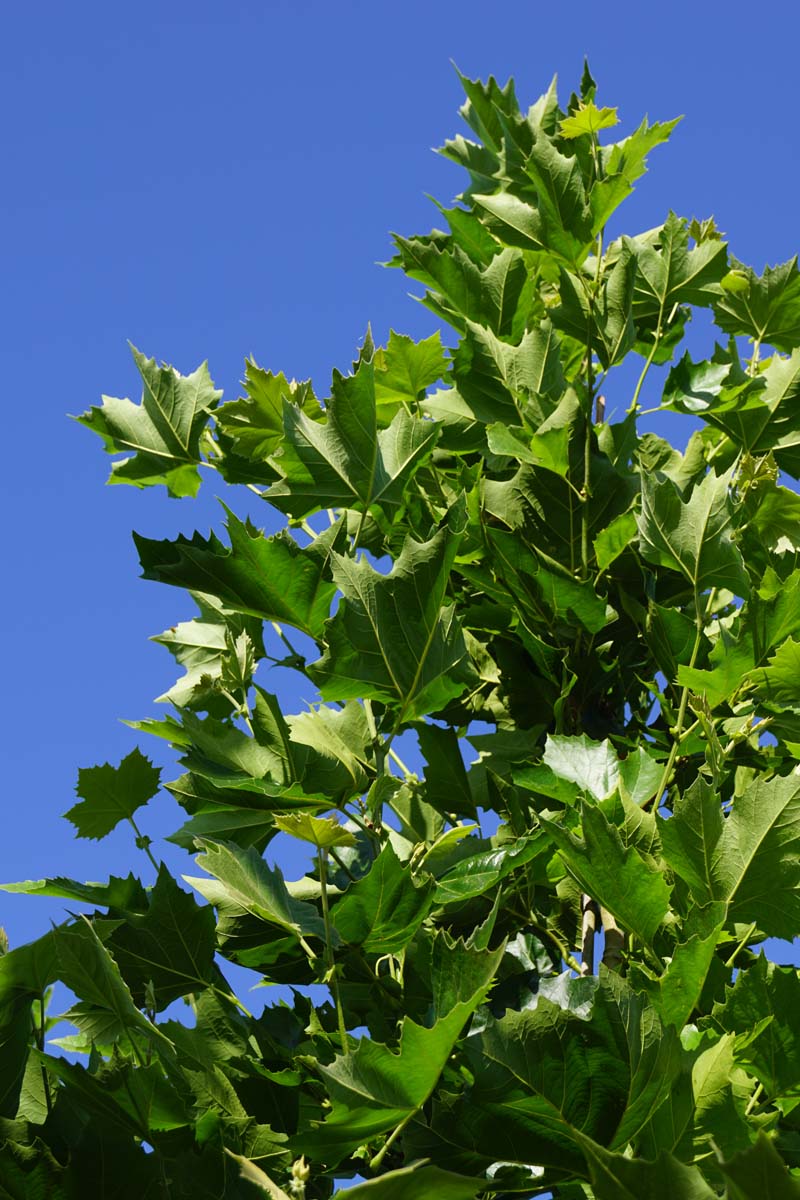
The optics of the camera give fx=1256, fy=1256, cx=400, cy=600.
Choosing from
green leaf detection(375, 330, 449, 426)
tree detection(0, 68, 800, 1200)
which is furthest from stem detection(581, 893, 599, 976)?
green leaf detection(375, 330, 449, 426)

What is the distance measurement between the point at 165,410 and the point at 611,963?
1.80 metres

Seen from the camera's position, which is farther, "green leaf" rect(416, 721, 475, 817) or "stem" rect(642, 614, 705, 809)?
"green leaf" rect(416, 721, 475, 817)

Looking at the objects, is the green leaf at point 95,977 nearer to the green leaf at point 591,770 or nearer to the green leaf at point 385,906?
the green leaf at point 385,906

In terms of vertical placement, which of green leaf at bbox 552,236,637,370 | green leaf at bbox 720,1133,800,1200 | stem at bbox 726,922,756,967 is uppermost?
green leaf at bbox 552,236,637,370

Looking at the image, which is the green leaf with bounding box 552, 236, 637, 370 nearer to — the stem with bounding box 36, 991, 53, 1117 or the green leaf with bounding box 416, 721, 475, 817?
the green leaf with bounding box 416, 721, 475, 817

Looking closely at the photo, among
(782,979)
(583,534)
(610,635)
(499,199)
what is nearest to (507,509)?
(583,534)

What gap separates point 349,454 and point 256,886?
3.28 ft

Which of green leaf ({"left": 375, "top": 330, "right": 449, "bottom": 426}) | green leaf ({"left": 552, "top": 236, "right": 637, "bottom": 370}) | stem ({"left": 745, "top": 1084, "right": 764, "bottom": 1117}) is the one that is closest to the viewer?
stem ({"left": 745, "top": 1084, "right": 764, "bottom": 1117})

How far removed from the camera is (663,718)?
3.26m

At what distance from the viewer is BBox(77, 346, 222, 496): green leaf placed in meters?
3.32

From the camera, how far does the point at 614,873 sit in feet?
7.16

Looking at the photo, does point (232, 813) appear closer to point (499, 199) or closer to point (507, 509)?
point (507, 509)

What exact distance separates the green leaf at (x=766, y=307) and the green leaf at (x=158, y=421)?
148cm

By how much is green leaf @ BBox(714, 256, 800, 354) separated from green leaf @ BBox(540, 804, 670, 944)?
1929mm
